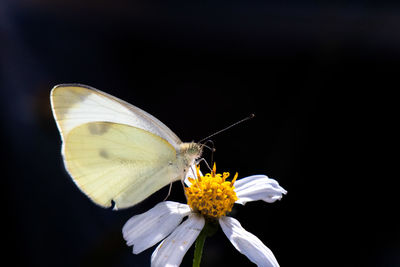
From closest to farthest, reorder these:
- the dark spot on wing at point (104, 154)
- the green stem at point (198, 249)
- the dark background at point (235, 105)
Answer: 1. the green stem at point (198, 249)
2. the dark spot on wing at point (104, 154)
3. the dark background at point (235, 105)

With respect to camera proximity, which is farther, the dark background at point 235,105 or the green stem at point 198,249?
the dark background at point 235,105

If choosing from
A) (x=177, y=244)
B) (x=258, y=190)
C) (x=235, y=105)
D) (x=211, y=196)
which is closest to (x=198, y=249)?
(x=177, y=244)

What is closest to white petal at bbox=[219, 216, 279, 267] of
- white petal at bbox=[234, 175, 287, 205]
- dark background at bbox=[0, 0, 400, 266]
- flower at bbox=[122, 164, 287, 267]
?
flower at bbox=[122, 164, 287, 267]

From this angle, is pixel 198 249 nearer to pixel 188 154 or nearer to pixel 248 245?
pixel 248 245

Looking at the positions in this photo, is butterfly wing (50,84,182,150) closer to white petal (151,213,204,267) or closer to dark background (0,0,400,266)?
white petal (151,213,204,267)

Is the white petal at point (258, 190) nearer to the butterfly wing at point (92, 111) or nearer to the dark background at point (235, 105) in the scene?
the butterfly wing at point (92, 111)

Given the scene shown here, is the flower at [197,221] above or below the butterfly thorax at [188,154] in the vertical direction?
below

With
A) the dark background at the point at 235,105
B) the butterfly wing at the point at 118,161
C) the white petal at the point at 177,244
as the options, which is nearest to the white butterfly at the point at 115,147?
the butterfly wing at the point at 118,161
